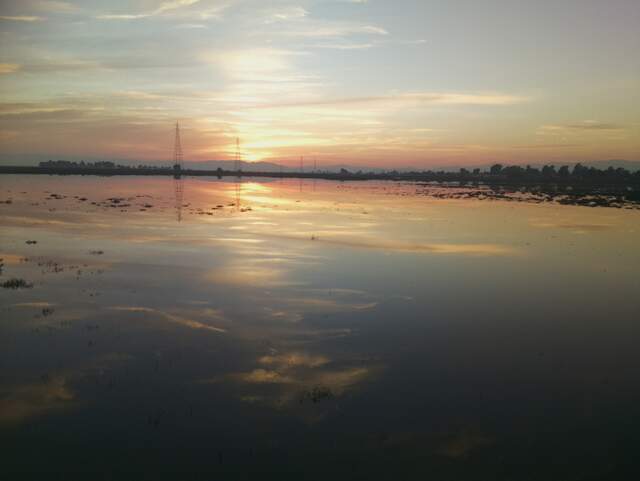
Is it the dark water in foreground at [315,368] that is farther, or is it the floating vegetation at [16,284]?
the floating vegetation at [16,284]

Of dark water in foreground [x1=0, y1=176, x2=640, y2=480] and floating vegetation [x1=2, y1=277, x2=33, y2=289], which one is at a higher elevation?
floating vegetation [x1=2, y1=277, x2=33, y2=289]

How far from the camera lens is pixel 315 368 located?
13.6 m

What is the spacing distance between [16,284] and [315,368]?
49.7ft

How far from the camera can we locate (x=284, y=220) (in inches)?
2080

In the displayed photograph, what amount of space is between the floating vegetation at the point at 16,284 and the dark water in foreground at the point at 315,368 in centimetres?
66

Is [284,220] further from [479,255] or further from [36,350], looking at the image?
[36,350]

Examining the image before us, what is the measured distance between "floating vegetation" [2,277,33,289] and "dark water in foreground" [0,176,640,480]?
66 centimetres

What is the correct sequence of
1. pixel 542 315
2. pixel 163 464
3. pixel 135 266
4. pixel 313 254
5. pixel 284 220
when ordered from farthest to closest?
pixel 284 220
pixel 313 254
pixel 135 266
pixel 542 315
pixel 163 464

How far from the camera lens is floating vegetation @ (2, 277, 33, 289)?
20.8 m

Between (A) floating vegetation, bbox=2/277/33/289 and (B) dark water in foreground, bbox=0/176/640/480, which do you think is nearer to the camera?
(B) dark water in foreground, bbox=0/176/640/480

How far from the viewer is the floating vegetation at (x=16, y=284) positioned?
2077cm

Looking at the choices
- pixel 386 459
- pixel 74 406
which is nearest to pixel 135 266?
pixel 74 406

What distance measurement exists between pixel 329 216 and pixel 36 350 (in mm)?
45797

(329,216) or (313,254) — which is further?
(329,216)
